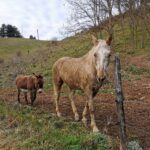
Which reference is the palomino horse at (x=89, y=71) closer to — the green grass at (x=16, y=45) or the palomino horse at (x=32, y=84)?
the palomino horse at (x=32, y=84)

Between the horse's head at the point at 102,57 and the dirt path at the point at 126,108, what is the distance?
125 cm

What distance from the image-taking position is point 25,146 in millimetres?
9273

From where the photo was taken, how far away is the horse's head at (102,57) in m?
9.59

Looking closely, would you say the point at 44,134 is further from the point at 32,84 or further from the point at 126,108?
the point at 32,84

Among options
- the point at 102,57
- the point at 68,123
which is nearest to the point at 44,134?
the point at 68,123

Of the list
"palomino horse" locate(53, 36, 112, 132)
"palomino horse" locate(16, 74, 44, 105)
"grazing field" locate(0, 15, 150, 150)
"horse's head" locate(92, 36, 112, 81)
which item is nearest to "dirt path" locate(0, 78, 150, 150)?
"grazing field" locate(0, 15, 150, 150)

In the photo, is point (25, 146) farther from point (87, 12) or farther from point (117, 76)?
point (87, 12)

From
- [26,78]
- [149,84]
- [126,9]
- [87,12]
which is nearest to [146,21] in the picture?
[126,9]

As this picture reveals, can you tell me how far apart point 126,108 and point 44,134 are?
4.86 metres

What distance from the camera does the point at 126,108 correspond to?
13953 mm

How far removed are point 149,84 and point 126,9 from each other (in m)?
21.5

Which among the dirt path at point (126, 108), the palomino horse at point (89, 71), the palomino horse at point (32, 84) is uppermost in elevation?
the palomino horse at point (89, 71)

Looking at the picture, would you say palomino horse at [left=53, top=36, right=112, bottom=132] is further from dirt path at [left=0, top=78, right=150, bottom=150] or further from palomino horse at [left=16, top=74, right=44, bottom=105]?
palomino horse at [left=16, top=74, right=44, bottom=105]

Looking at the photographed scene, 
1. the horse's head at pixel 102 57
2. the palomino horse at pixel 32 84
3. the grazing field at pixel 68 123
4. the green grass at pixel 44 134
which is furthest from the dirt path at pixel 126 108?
the horse's head at pixel 102 57
